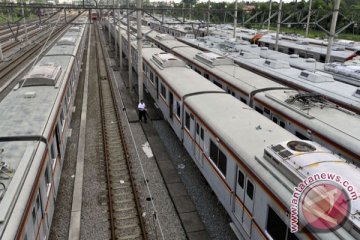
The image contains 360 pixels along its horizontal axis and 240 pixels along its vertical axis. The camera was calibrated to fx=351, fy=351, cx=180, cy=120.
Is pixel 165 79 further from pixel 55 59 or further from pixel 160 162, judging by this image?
pixel 55 59

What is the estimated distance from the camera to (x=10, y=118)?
1211 cm

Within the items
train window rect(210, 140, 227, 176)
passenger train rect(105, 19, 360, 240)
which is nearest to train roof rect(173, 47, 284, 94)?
passenger train rect(105, 19, 360, 240)

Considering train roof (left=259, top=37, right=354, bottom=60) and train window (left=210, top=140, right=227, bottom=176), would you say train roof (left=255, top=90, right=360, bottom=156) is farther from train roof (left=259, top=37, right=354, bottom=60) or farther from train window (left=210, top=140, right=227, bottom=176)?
train roof (left=259, top=37, right=354, bottom=60)

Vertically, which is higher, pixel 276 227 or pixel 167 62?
pixel 167 62

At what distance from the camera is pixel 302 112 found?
40.0 feet

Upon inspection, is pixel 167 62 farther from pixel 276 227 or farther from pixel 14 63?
pixel 14 63

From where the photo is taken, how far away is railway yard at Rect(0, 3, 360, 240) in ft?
25.8

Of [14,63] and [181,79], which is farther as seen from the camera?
[14,63]

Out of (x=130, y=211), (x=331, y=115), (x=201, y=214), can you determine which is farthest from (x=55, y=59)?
(x=331, y=115)

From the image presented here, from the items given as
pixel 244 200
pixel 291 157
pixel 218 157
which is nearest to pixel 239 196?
pixel 244 200

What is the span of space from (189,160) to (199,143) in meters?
3.07

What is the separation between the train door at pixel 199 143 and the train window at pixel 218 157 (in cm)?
111

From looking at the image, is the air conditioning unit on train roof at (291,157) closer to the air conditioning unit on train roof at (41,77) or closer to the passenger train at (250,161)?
the passenger train at (250,161)

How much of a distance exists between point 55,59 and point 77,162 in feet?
32.0
